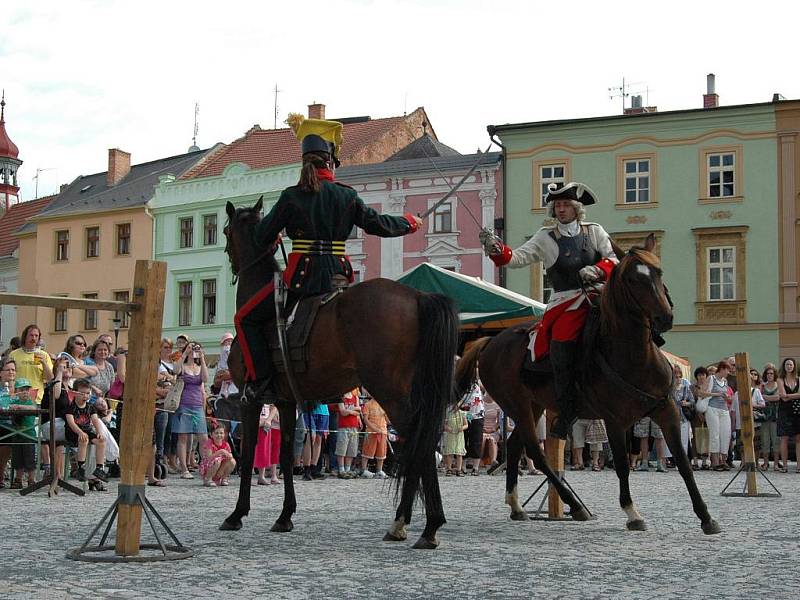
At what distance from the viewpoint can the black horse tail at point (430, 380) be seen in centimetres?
726

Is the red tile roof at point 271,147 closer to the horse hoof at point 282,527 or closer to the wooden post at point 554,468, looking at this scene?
the wooden post at point 554,468

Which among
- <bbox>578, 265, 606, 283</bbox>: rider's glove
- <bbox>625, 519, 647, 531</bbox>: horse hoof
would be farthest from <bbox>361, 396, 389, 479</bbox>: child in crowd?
<bbox>625, 519, 647, 531</bbox>: horse hoof

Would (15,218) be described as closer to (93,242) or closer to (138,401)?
(93,242)

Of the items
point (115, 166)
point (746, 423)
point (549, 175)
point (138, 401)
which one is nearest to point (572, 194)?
point (138, 401)

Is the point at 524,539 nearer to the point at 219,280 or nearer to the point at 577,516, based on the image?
the point at 577,516

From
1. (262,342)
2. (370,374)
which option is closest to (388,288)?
(370,374)

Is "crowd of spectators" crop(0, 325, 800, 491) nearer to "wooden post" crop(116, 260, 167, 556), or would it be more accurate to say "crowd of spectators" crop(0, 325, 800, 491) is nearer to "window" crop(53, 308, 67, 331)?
"wooden post" crop(116, 260, 167, 556)

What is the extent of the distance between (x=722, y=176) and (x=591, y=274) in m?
35.3

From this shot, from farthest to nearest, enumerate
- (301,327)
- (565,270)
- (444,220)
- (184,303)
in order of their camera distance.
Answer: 1. (184,303)
2. (444,220)
3. (565,270)
4. (301,327)

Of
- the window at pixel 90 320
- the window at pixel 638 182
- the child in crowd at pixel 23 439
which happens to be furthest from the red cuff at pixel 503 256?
the window at pixel 90 320

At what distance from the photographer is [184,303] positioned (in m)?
52.6

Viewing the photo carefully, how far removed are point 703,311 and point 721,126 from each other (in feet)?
22.9

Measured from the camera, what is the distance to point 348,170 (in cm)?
4944

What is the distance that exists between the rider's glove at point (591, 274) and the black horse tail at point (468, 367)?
6.82 feet
